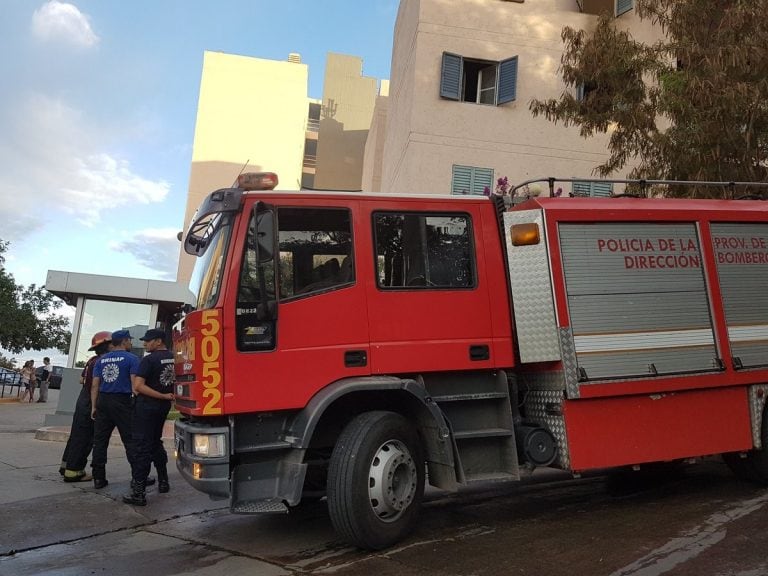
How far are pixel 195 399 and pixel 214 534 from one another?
63.2 inches

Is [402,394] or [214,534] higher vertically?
[402,394]

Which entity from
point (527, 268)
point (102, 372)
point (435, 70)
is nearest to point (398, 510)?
point (527, 268)

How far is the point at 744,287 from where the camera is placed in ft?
19.1

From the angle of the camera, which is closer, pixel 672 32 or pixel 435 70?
pixel 672 32

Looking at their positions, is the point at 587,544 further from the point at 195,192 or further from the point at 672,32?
the point at 195,192

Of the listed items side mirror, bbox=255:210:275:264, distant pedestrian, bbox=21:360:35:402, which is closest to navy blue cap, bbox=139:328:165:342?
side mirror, bbox=255:210:275:264

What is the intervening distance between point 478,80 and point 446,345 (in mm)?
11952

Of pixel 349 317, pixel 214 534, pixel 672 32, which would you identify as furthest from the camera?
pixel 672 32

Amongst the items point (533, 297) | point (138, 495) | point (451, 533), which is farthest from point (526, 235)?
point (138, 495)

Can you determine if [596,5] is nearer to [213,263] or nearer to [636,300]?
[636,300]

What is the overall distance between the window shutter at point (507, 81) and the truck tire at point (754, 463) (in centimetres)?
1043

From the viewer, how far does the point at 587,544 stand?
4566mm

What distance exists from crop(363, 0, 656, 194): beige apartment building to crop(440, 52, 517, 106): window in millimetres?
23

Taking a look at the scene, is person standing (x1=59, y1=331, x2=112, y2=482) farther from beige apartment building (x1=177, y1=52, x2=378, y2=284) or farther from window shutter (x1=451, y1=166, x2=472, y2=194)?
beige apartment building (x1=177, y1=52, x2=378, y2=284)
